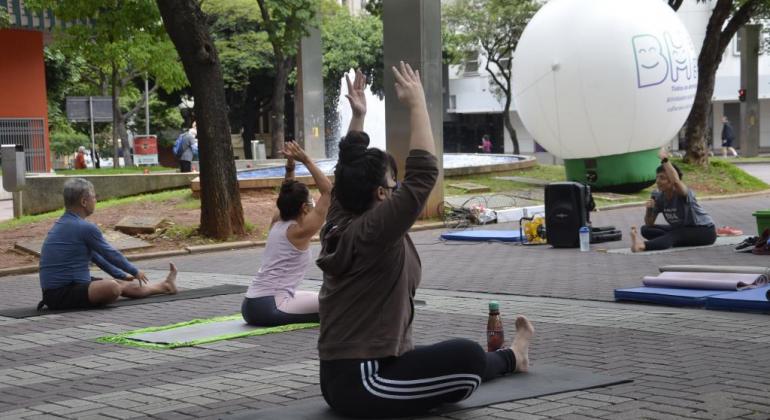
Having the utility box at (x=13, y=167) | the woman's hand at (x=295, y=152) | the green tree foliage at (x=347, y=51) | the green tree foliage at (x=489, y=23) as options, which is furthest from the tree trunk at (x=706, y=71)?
the green tree foliage at (x=347, y=51)

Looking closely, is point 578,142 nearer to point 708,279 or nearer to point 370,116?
point 708,279

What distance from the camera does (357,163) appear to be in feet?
17.8

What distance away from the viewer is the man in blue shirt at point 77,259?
10625 millimetres

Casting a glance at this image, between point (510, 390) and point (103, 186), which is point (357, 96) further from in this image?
point (103, 186)

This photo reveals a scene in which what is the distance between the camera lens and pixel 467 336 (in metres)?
8.55

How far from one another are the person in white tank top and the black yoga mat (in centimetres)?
253

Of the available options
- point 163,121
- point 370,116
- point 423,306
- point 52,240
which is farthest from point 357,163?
point 163,121

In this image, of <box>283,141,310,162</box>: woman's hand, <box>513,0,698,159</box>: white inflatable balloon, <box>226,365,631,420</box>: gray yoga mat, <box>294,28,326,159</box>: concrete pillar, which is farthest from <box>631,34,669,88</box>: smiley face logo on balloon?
<box>226,365,631,420</box>: gray yoga mat

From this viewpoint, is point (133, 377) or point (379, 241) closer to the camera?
point (379, 241)

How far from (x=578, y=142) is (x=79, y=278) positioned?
45.5ft

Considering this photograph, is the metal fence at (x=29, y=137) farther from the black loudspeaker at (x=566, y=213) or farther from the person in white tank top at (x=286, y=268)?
the person in white tank top at (x=286, y=268)

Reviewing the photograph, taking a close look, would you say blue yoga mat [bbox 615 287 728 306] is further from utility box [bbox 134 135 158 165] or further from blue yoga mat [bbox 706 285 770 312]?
utility box [bbox 134 135 158 165]

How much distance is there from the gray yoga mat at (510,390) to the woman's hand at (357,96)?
1657mm

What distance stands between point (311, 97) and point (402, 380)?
30628 millimetres
